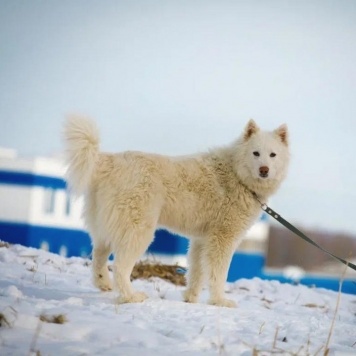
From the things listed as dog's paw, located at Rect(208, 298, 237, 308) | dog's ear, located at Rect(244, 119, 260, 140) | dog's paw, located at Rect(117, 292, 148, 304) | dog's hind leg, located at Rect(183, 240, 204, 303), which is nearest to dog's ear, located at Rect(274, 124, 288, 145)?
dog's ear, located at Rect(244, 119, 260, 140)

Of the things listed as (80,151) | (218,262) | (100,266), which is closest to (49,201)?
(100,266)

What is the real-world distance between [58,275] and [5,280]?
1337 millimetres

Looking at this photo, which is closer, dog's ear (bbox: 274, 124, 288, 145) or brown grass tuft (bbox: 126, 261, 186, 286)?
dog's ear (bbox: 274, 124, 288, 145)

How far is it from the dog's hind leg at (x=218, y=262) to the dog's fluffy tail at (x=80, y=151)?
1633 millimetres

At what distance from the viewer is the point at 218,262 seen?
5461 millimetres

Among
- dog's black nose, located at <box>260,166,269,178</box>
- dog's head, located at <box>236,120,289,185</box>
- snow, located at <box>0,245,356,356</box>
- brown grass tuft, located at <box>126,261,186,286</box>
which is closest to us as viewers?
snow, located at <box>0,245,356,356</box>

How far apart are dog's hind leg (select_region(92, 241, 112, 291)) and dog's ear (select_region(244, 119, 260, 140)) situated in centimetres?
226

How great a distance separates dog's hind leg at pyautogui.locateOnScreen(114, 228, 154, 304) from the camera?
15.5 feet

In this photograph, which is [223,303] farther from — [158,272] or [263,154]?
[158,272]

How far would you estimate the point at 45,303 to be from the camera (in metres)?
3.82

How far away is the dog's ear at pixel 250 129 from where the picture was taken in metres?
6.16

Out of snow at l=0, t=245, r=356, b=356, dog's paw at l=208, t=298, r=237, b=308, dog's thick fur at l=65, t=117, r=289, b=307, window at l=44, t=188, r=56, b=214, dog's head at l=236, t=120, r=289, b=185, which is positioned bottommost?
window at l=44, t=188, r=56, b=214

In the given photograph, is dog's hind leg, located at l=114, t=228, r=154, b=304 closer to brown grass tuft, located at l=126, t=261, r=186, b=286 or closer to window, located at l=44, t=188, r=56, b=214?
brown grass tuft, located at l=126, t=261, r=186, b=286

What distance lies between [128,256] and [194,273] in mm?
1192
